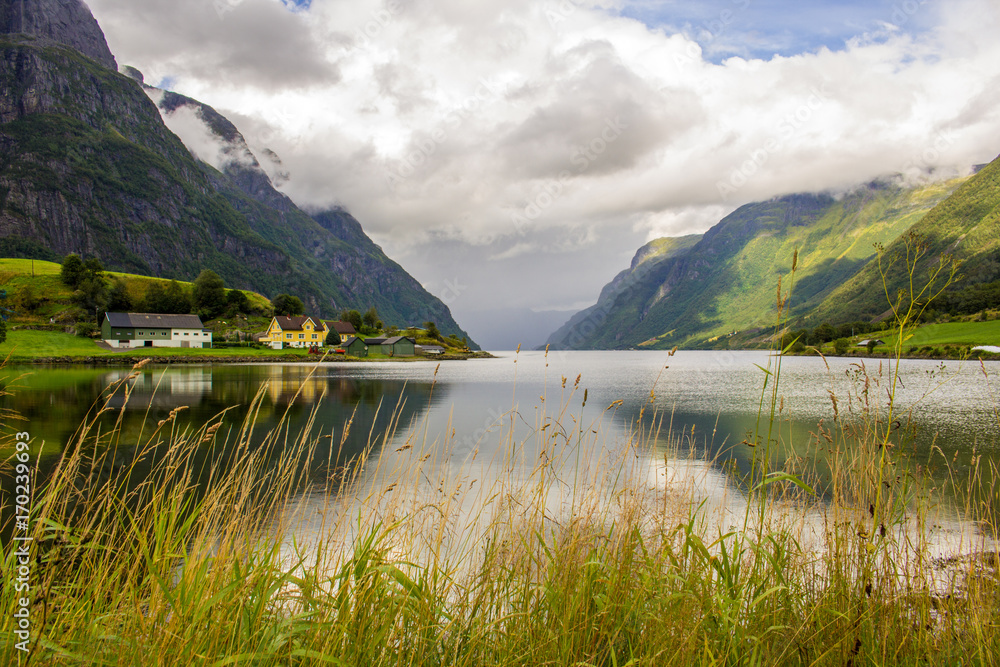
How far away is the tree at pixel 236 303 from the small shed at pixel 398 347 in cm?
3147

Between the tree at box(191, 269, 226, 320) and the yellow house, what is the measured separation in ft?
43.2

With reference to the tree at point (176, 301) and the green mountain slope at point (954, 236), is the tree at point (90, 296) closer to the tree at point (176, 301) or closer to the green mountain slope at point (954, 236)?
the tree at point (176, 301)

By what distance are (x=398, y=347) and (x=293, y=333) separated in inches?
877

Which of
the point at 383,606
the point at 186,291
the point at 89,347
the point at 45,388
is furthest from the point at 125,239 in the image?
the point at 383,606

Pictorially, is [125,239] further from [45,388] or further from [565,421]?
[565,421]

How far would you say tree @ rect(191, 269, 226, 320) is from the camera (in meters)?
102

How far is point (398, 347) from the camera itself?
359ft

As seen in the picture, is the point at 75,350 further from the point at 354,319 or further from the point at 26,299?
the point at 354,319

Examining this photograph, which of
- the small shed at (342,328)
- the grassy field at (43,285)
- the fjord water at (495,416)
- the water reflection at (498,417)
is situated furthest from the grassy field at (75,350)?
the water reflection at (498,417)

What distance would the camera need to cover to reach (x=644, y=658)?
293 centimetres

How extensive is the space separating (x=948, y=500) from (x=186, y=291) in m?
124

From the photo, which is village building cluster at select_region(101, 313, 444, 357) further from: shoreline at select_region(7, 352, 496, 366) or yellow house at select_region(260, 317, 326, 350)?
shoreline at select_region(7, 352, 496, 366)

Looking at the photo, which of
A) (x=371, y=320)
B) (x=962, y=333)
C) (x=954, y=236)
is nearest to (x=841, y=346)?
(x=962, y=333)

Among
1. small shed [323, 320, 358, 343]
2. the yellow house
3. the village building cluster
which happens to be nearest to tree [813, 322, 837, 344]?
the village building cluster
